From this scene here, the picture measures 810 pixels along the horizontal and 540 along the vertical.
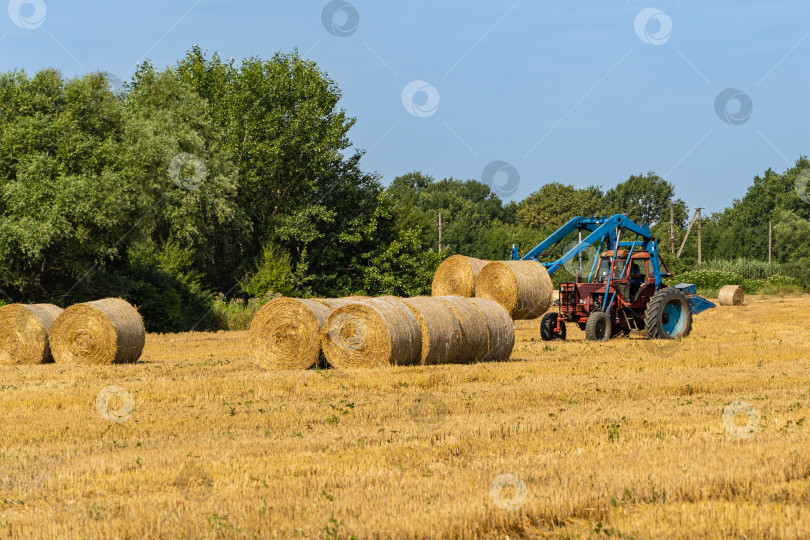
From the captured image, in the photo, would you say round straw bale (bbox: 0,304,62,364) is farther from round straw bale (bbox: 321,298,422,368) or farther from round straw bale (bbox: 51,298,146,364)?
round straw bale (bbox: 321,298,422,368)

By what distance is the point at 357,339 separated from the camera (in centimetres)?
1720

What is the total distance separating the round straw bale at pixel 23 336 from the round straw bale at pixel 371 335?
6.99 m

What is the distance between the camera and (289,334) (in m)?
18.0

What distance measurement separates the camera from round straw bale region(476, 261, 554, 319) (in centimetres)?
2631

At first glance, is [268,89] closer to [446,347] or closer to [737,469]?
[446,347]

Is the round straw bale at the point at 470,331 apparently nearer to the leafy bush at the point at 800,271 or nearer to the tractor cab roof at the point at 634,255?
the tractor cab roof at the point at 634,255

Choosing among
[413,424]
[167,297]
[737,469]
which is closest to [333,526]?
[737,469]

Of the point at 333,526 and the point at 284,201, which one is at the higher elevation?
the point at 284,201

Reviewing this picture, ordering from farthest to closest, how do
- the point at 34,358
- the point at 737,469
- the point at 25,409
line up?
the point at 34,358, the point at 25,409, the point at 737,469

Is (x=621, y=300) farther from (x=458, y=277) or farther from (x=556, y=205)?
(x=556, y=205)

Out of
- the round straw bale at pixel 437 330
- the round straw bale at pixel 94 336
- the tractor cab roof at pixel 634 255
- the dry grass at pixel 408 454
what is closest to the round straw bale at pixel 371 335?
the round straw bale at pixel 437 330

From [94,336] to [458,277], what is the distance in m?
12.0

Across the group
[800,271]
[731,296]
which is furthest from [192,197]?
[800,271]

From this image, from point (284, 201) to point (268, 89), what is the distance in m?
5.43
